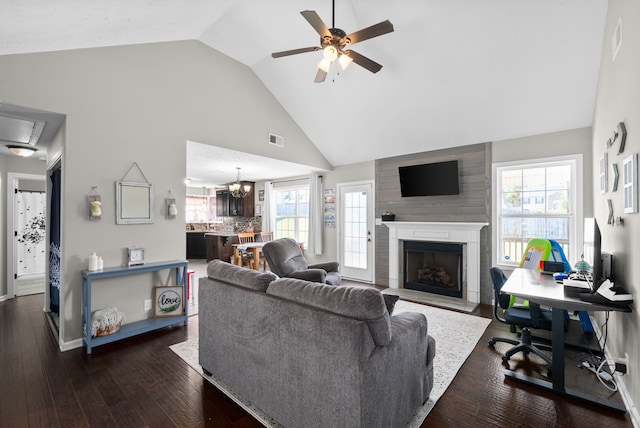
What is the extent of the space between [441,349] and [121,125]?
166 inches

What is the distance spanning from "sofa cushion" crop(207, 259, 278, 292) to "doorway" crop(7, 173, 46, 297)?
15.7ft

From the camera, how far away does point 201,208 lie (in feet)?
33.6

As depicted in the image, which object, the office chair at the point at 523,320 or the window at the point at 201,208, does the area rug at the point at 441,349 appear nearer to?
the office chair at the point at 523,320

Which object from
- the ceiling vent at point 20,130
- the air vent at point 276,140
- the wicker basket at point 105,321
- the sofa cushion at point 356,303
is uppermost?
the air vent at point 276,140

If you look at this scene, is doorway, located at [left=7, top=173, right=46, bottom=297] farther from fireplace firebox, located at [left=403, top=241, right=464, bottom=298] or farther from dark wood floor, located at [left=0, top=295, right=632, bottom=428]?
fireplace firebox, located at [left=403, top=241, right=464, bottom=298]

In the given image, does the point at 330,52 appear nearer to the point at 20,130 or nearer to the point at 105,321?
the point at 105,321

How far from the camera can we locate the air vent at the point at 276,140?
495 centimetres

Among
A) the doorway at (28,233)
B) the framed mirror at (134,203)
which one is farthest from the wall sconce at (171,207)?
the doorway at (28,233)

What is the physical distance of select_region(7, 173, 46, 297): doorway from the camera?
16.2 feet

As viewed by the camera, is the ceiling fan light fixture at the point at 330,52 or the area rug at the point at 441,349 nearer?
the area rug at the point at 441,349

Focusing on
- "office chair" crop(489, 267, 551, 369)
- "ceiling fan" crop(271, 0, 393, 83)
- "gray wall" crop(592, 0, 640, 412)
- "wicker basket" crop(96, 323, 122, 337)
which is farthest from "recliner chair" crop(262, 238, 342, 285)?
"gray wall" crop(592, 0, 640, 412)

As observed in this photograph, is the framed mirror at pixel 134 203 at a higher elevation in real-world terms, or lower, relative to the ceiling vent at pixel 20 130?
lower

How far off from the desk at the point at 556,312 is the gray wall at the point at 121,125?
3757mm

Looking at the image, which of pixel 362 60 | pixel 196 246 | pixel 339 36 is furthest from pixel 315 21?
pixel 196 246
